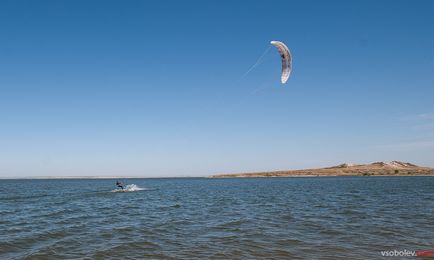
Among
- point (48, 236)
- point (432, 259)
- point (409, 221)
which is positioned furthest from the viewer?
point (409, 221)

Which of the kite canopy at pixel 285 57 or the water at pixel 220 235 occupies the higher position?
the kite canopy at pixel 285 57

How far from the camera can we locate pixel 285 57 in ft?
105

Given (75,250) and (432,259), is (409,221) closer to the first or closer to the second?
(432,259)

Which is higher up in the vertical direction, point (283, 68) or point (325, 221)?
point (283, 68)

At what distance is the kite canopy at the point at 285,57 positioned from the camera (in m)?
31.1

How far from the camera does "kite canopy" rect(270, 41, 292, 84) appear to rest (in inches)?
1226

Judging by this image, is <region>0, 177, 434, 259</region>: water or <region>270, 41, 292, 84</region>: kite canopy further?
<region>270, 41, 292, 84</region>: kite canopy

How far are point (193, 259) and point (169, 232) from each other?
6765 mm

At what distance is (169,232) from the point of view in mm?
21266

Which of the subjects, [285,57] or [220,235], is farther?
[285,57]

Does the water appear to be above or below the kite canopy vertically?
below

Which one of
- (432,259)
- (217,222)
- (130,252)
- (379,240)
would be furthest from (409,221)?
(130,252)

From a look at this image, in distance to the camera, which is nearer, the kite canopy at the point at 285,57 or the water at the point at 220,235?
the water at the point at 220,235

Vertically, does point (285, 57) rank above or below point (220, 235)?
above
